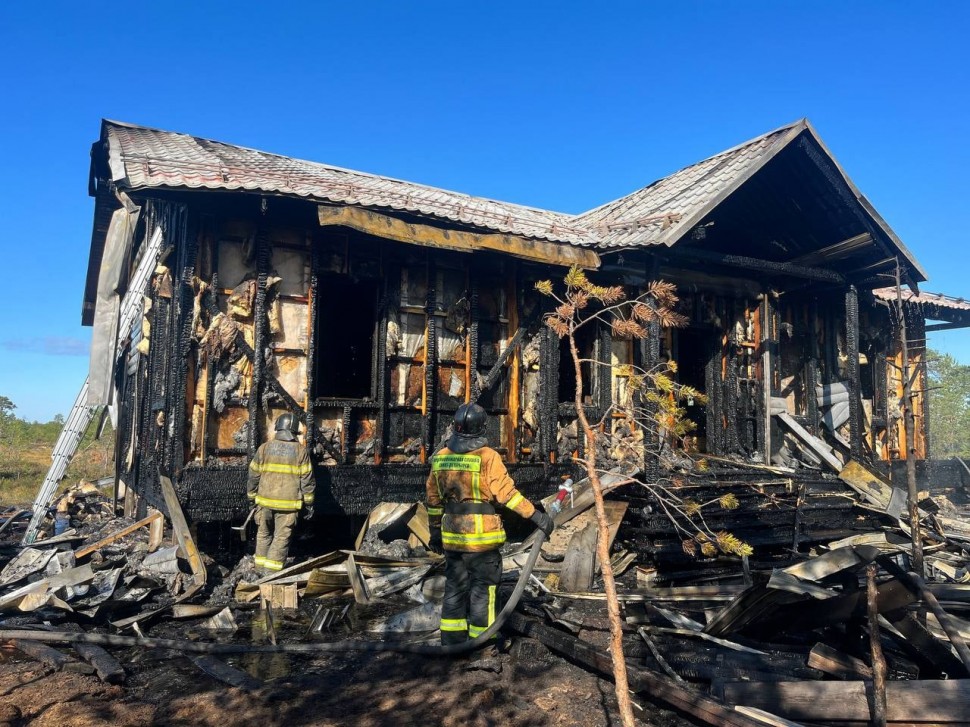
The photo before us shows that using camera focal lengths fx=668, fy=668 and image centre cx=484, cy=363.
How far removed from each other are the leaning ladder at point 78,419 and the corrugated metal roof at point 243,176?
137 centimetres

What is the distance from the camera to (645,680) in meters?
4.39

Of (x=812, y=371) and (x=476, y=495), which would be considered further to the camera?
(x=812, y=371)

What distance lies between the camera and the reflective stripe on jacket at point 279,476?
7352 millimetres

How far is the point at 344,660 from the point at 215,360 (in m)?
4.15

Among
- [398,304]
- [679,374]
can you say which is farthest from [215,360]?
[679,374]

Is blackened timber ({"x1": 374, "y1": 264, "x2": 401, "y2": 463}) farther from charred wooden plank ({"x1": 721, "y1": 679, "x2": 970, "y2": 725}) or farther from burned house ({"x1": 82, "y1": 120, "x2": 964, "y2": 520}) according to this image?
charred wooden plank ({"x1": 721, "y1": 679, "x2": 970, "y2": 725})

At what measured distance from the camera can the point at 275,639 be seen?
225 inches

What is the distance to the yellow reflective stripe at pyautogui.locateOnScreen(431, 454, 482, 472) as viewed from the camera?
18.1 feet

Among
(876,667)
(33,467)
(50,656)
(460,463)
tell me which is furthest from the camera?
(33,467)

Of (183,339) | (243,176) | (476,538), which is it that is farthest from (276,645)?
(243,176)

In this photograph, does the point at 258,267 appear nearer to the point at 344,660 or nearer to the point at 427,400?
the point at 427,400

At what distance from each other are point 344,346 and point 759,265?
21.1 ft

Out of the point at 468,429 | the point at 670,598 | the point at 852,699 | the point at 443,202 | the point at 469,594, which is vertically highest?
the point at 443,202

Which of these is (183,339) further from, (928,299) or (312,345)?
(928,299)
